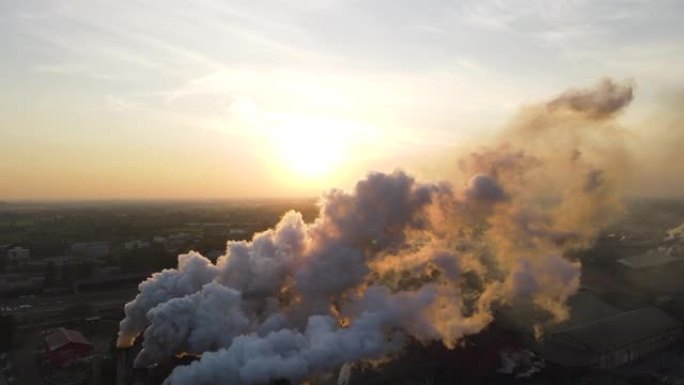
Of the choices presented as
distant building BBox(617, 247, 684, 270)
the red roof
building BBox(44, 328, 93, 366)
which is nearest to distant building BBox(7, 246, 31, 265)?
the red roof

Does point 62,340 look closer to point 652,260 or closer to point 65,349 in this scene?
point 65,349

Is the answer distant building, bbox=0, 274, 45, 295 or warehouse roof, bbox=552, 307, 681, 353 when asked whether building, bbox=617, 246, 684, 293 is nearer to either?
warehouse roof, bbox=552, 307, 681, 353

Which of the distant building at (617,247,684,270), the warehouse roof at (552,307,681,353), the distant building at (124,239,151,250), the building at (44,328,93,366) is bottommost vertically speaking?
the building at (44,328,93,366)

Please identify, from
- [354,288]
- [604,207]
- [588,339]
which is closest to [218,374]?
[354,288]

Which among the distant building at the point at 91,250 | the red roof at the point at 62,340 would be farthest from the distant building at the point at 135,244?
the red roof at the point at 62,340


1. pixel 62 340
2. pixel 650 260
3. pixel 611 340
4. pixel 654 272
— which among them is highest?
pixel 650 260

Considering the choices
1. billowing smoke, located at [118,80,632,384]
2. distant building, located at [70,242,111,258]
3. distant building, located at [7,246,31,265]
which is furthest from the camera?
distant building, located at [70,242,111,258]

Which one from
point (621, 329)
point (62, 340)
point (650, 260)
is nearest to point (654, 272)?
point (650, 260)
